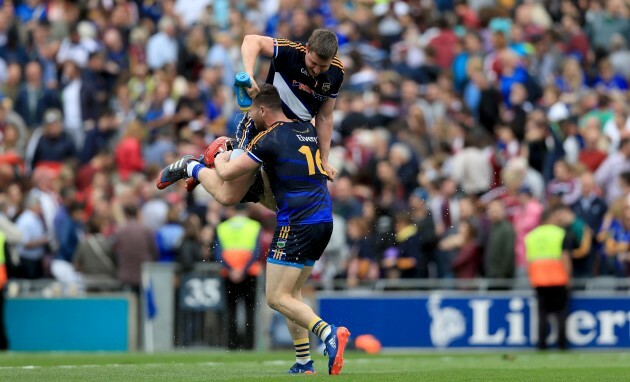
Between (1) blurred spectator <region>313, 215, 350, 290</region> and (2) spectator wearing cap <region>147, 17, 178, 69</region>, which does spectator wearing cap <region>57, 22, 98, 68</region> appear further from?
(1) blurred spectator <region>313, 215, 350, 290</region>

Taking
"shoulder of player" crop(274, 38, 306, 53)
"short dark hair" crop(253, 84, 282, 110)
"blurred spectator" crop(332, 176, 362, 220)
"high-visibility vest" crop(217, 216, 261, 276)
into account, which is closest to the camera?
"short dark hair" crop(253, 84, 282, 110)

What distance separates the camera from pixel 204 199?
24.2 m

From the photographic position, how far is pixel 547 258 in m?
21.9

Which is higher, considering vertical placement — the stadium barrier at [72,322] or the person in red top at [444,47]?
the person in red top at [444,47]

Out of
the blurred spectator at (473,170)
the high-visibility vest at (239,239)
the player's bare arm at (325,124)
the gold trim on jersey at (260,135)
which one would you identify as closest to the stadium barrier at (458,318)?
the high-visibility vest at (239,239)

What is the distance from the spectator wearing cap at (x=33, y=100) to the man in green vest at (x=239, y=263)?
599 cm

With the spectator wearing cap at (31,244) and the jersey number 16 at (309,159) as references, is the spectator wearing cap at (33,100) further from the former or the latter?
the jersey number 16 at (309,159)

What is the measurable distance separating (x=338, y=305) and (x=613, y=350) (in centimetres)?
388

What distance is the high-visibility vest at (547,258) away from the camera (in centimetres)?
2183

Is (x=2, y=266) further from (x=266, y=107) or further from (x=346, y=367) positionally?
(x=266, y=107)

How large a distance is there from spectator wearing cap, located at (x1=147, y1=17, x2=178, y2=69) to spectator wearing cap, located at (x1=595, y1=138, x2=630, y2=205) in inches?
339

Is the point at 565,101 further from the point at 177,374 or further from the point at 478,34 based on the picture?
the point at 177,374

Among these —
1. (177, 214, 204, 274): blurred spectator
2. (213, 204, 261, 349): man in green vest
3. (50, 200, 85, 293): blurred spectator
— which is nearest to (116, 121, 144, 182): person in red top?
(50, 200, 85, 293): blurred spectator

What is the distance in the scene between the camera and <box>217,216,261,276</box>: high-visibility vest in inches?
873
